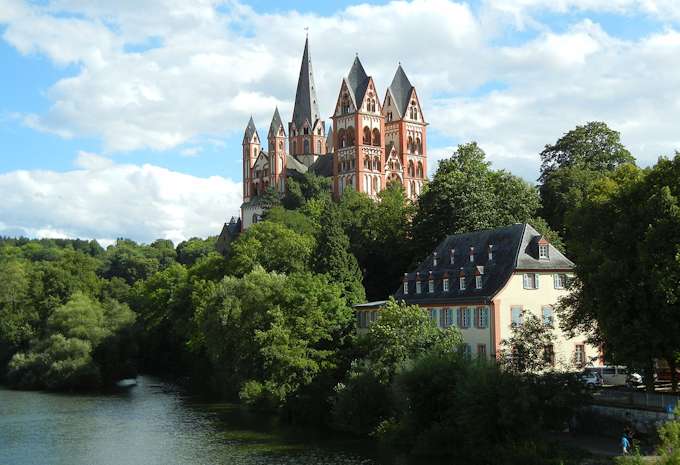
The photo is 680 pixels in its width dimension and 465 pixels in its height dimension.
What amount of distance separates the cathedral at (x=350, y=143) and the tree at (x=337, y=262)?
60.2 meters

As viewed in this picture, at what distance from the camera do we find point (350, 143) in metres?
129

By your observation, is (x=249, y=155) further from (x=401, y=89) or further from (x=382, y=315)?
(x=382, y=315)

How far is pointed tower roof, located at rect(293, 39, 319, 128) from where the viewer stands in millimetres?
141500

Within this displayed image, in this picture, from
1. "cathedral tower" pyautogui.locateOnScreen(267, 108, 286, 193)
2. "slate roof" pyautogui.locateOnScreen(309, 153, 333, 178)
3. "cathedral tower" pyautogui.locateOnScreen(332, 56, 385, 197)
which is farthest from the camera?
"cathedral tower" pyautogui.locateOnScreen(267, 108, 286, 193)

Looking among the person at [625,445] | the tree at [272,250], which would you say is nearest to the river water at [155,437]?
the person at [625,445]

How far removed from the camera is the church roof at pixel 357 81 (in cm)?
13000

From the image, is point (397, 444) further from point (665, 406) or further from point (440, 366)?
point (665, 406)

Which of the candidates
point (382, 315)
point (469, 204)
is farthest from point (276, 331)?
point (469, 204)

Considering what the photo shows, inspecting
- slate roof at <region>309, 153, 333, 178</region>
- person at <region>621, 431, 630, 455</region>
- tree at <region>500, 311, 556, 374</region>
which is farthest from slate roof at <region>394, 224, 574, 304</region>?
slate roof at <region>309, 153, 333, 178</region>

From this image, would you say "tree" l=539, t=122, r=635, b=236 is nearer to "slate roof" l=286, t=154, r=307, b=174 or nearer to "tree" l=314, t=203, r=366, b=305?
"tree" l=314, t=203, r=366, b=305

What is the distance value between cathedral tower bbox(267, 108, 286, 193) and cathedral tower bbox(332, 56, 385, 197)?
1004cm

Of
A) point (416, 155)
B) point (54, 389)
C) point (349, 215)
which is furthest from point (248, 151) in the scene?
point (54, 389)

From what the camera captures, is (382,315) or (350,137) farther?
(350,137)

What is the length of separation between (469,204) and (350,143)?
196ft
